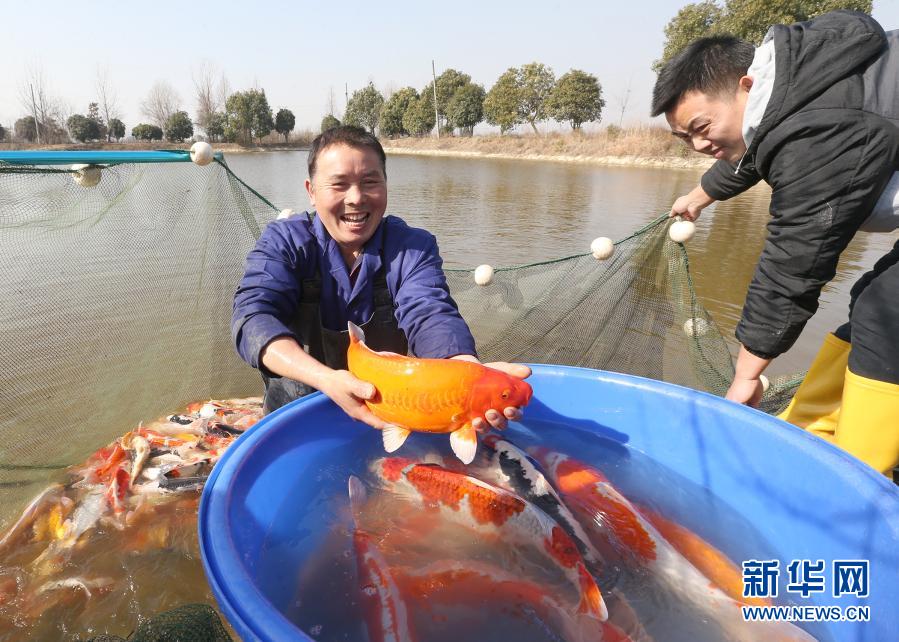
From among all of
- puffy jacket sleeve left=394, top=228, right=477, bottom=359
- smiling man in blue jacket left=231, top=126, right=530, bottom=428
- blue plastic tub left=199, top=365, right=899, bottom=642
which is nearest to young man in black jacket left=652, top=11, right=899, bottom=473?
blue plastic tub left=199, top=365, right=899, bottom=642

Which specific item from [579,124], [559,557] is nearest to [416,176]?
[559,557]

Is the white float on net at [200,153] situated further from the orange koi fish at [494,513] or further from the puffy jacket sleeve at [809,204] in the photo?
the puffy jacket sleeve at [809,204]

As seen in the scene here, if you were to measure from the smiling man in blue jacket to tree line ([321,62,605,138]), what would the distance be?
155ft

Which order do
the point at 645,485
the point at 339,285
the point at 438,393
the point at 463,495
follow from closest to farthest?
the point at 438,393, the point at 463,495, the point at 645,485, the point at 339,285

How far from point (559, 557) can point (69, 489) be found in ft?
8.34

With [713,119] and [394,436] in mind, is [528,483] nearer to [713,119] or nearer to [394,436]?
[394,436]

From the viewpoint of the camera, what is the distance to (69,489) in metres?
2.72

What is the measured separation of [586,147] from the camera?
3675cm

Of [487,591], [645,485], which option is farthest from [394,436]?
[645,485]

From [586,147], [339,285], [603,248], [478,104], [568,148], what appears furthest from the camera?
[478,104]

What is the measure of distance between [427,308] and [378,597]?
1.19 m

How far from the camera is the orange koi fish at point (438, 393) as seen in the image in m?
1.69

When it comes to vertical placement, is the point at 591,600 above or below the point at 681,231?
below

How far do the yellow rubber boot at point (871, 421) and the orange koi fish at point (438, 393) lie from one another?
132 cm
